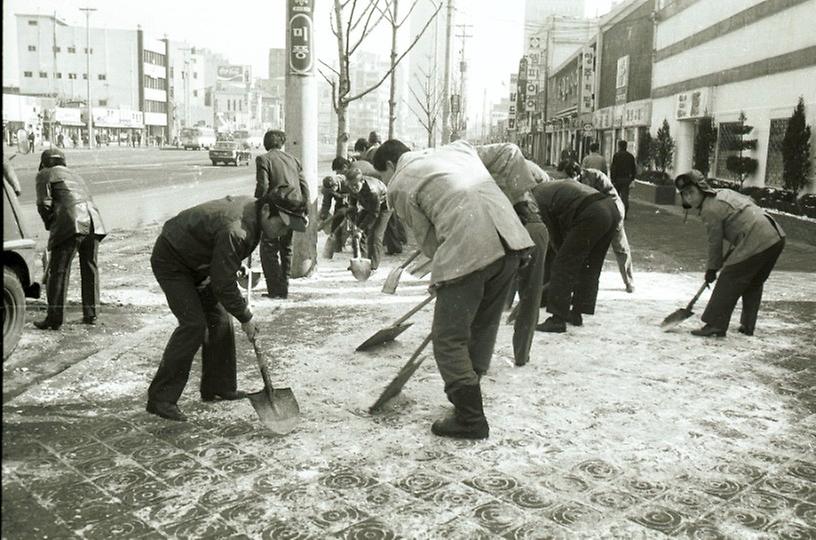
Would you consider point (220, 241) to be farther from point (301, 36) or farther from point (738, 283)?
point (301, 36)

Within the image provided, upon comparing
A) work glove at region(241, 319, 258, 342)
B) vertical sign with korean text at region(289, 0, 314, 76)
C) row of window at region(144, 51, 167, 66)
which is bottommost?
work glove at region(241, 319, 258, 342)

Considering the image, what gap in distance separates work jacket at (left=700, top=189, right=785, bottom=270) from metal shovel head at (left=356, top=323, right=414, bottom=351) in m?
2.75

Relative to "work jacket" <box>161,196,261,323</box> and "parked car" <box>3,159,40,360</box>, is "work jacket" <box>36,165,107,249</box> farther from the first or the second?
"work jacket" <box>161,196,261,323</box>

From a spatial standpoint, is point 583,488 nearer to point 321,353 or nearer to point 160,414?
point 160,414

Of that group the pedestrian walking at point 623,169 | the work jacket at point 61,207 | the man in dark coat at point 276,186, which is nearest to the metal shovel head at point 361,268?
the man in dark coat at point 276,186

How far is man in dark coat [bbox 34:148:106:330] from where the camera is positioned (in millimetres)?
6591

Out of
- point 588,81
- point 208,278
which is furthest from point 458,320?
point 588,81

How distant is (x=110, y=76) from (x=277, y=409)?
92541mm

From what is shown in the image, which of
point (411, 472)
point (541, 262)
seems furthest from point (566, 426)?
point (541, 262)

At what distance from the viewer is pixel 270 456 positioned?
13.3 ft

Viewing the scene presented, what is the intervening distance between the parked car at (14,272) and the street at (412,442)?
0.25 m

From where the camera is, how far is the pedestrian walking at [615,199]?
27.1 feet

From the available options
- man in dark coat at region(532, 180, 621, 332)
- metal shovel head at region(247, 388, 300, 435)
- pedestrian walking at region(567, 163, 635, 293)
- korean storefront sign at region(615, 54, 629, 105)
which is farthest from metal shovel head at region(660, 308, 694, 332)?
korean storefront sign at region(615, 54, 629, 105)

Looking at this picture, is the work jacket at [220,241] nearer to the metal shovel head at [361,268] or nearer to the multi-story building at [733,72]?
the metal shovel head at [361,268]
